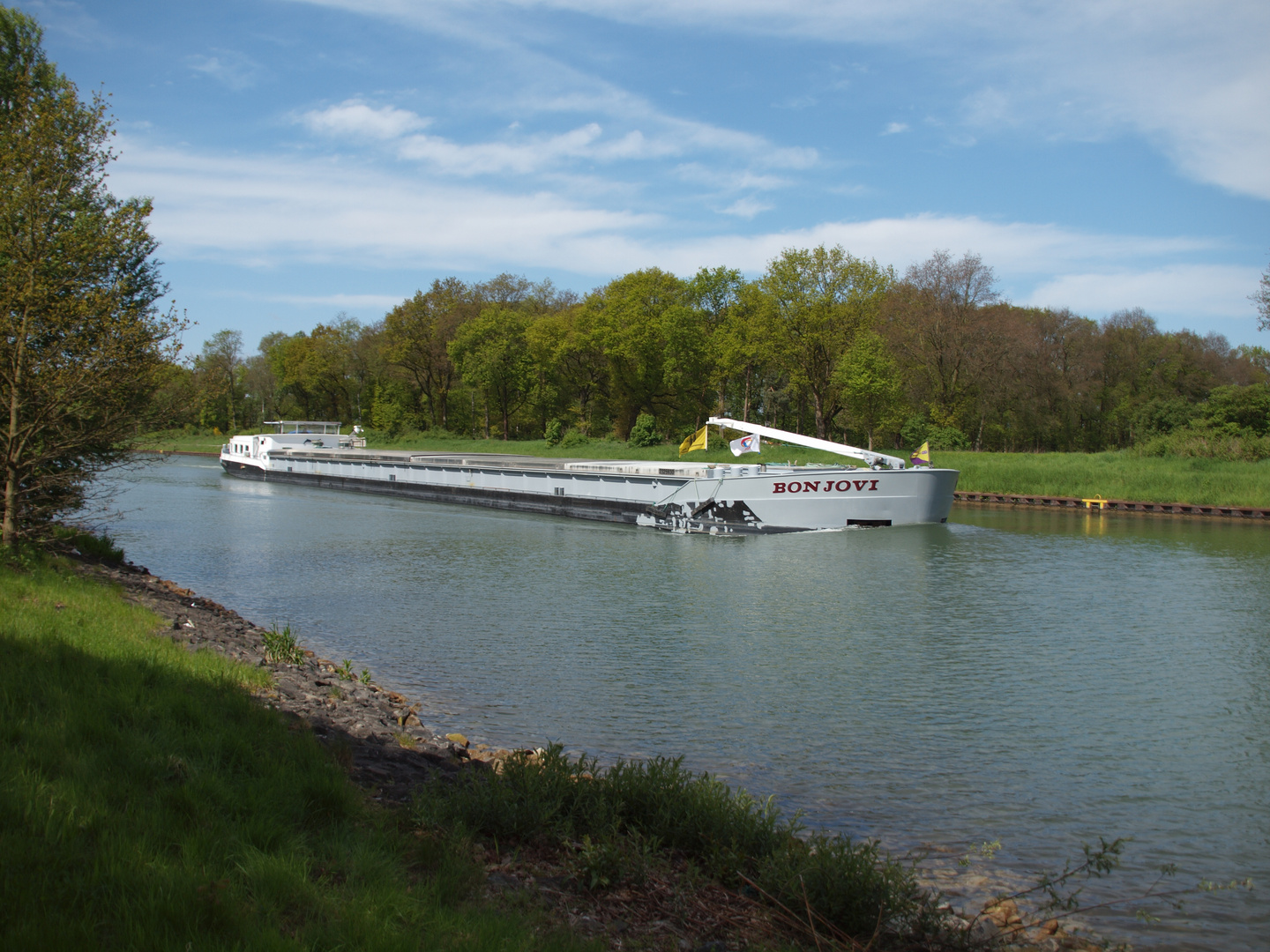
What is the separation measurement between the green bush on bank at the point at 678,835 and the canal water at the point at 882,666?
1337mm

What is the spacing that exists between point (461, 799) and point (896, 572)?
1448cm

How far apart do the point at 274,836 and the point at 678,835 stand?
2.20 m

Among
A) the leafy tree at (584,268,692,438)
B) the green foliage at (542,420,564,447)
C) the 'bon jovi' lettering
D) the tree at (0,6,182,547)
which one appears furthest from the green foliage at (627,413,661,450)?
the tree at (0,6,182,547)

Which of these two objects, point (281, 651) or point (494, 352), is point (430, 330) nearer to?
point (494, 352)

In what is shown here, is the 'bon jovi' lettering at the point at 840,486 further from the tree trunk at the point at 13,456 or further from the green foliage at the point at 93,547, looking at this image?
the tree trunk at the point at 13,456

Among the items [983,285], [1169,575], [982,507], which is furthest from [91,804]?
[983,285]

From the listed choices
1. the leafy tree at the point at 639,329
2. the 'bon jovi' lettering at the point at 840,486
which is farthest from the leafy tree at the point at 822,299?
the 'bon jovi' lettering at the point at 840,486

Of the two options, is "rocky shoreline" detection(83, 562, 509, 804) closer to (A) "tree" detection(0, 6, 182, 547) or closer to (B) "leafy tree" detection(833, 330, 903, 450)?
(A) "tree" detection(0, 6, 182, 547)

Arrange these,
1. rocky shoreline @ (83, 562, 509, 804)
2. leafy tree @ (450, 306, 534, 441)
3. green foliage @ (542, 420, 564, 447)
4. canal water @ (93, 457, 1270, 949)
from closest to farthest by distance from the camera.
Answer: rocky shoreline @ (83, 562, 509, 804), canal water @ (93, 457, 1270, 949), green foliage @ (542, 420, 564, 447), leafy tree @ (450, 306, 534, 441)


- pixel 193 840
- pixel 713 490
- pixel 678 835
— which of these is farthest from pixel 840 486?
pixel 193 840

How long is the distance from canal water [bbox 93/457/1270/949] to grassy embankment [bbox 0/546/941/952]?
166 cm

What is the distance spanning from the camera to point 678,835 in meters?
5.01

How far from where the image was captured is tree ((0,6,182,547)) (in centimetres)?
971

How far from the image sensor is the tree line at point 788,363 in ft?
162
